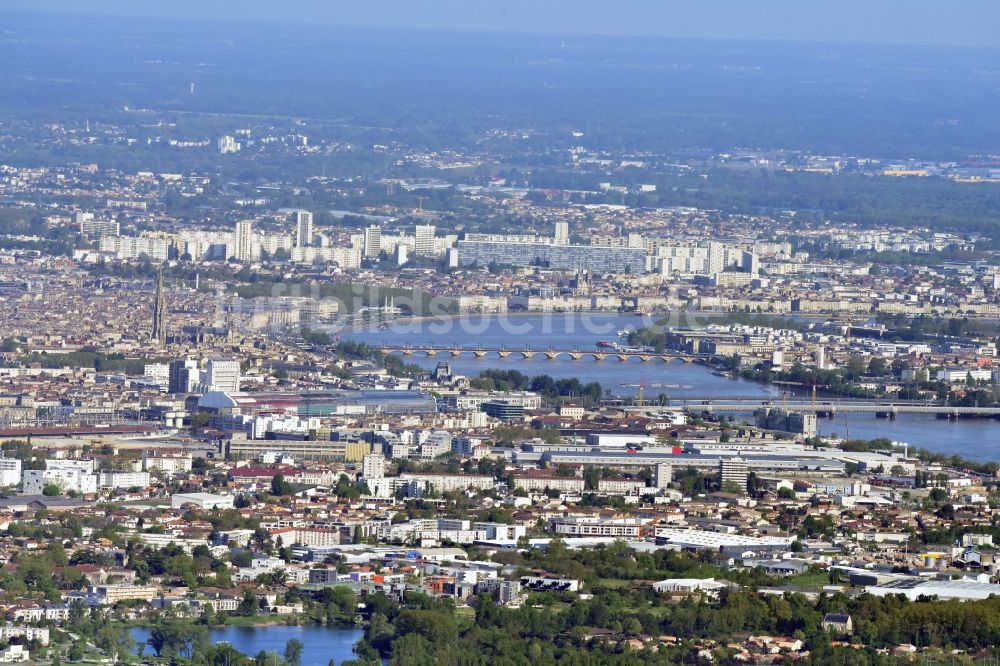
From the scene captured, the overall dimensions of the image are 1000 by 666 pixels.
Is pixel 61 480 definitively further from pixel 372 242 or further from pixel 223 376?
pixel 372 242

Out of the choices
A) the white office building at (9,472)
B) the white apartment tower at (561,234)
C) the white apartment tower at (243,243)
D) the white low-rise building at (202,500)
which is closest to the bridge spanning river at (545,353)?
the white office building at (9,472)

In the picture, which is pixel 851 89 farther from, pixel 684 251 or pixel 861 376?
pixel 861 376

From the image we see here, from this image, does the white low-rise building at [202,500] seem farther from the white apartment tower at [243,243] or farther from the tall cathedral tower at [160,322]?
the white apartment tower at [243,243]

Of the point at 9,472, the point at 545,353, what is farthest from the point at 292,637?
the point at 545,353

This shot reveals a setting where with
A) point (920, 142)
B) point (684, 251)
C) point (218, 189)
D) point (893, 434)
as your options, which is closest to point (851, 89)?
point (920, 142)

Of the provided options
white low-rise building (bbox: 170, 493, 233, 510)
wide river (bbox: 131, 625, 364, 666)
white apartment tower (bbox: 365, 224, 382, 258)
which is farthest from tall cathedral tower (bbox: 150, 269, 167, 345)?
wide river (bbox: 131, 625, 364, 666)

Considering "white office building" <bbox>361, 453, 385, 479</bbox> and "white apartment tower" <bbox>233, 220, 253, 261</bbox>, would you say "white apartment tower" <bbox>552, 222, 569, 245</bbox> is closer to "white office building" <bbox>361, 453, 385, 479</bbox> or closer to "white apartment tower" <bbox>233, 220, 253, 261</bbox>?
"white apartment tower" <bbox>233, 220, 253, 261</bbox>
